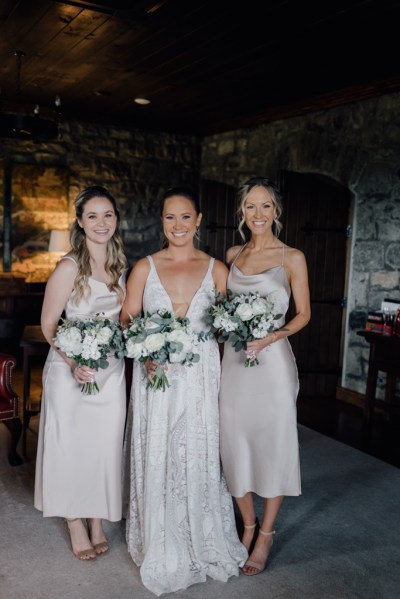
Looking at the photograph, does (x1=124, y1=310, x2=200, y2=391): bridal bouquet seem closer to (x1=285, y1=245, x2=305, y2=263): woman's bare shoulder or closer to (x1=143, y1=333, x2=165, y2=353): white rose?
(x1=143, y1=333, x2=165, y2=353): white rose

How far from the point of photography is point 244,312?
260 centimetres

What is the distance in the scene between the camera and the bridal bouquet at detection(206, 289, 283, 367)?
102 inches

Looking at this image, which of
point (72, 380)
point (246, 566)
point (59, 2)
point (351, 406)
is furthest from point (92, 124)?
point (246, 566)

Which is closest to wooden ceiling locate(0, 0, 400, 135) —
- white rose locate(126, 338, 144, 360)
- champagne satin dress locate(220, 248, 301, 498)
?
champagne satin dress locate(220, 248, 301, 498)

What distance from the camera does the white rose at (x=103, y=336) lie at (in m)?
2.57

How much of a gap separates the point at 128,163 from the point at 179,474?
21.1 ft

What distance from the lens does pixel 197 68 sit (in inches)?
213

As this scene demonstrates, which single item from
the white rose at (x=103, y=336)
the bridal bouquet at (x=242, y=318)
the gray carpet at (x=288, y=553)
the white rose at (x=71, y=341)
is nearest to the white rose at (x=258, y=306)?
the bridal bouquet at (x=242, y=318)

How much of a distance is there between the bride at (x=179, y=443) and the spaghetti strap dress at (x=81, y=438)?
12cm

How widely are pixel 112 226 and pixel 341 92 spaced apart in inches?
155

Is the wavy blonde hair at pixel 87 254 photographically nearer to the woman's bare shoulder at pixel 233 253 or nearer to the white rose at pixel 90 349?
the white rose at pixel 90 349

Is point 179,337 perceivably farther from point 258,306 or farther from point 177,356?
point 258,306

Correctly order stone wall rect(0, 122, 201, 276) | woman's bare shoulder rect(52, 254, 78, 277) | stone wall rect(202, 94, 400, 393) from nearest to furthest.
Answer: woman's bare shoulder rect(52, 254, 78, 277), stone wall rect(202, 94, 400, 393), stone wall rect(0, 122, 201, 276)

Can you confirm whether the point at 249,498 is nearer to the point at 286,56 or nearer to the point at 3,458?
the point at 3,458
